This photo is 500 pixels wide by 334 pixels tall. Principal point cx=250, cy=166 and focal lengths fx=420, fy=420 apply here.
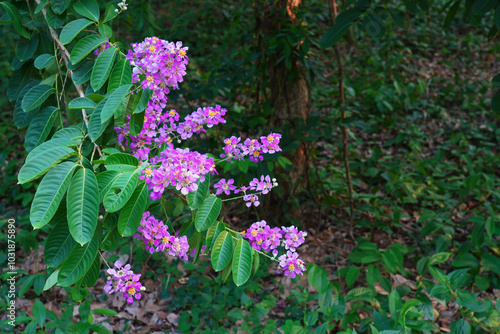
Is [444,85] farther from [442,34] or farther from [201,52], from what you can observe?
[201,52]

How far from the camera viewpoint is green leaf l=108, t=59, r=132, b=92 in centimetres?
113

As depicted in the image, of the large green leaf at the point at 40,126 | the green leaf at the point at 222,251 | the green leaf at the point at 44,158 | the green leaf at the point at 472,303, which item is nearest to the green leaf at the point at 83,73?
the large green leaf at the point at 40,126

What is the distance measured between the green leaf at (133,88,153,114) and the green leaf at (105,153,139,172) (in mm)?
143

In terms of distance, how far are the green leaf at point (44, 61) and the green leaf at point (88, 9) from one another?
0.58 feet

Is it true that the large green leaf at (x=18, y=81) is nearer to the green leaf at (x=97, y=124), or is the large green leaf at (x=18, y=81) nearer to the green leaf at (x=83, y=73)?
the green leaf at (x=83, y=73)

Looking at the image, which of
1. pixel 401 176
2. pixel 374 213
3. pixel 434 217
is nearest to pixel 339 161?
pixel 401 176

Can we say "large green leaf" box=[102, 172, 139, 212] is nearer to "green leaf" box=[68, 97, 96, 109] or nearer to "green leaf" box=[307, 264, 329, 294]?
"green leaf" box=[68, 97, 96, 109]

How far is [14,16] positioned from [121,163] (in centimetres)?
71

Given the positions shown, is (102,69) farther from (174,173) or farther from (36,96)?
(174,173)

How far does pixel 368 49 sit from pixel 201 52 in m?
2.11

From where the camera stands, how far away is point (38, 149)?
0.88m

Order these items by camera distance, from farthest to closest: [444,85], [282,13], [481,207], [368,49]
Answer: [368,49] → [444,85] → [481,207] → [282,13]

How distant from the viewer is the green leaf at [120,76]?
1126mm

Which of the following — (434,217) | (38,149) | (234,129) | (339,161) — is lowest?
(339,161)
